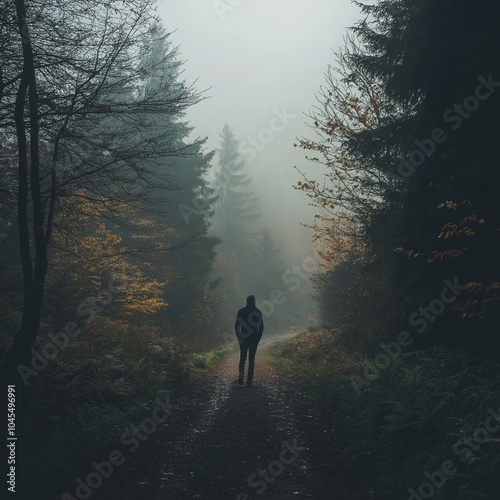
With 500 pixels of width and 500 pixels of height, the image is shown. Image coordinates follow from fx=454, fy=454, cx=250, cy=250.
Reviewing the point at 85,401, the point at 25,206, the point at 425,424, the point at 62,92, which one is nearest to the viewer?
the point at 425,424

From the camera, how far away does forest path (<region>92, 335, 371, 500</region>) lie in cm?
559

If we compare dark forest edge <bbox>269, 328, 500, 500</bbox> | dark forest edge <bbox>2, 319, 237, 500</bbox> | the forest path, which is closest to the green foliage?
dark forest edge <bbox>2, 319, 237, 500</bbox>

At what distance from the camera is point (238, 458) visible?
6.70 meters

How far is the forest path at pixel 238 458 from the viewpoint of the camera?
18.3ft

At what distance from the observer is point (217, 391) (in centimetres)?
1218

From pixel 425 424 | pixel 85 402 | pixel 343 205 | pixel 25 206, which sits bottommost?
pixel 425 424

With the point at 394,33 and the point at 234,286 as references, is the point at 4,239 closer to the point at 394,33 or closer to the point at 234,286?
the point at 394,33

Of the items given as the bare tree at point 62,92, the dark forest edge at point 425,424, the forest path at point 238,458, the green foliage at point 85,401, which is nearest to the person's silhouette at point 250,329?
the green foliage at point 85,401

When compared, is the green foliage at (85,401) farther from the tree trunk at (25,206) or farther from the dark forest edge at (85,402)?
the tree trunk at (25,206)

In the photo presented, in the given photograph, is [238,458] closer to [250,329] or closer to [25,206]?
[25,206]

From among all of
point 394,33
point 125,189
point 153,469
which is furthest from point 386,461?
point 394,33

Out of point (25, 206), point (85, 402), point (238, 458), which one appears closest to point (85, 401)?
point (85, 402)

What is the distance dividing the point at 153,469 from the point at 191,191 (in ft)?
85.5

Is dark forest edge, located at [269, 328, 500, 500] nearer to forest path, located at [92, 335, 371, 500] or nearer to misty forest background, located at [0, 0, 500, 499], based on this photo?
misty forest background, located at [0, 0, 500, 499]
